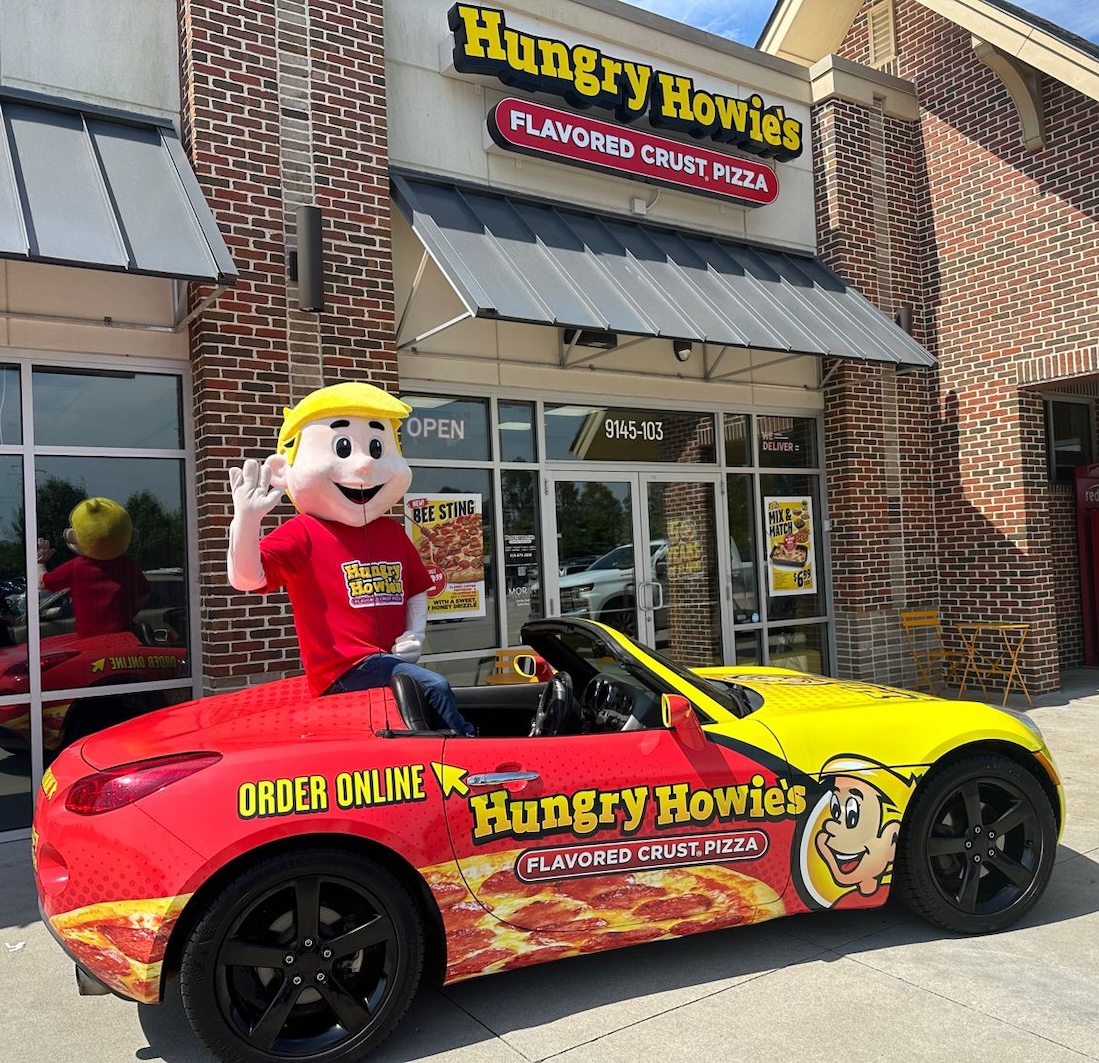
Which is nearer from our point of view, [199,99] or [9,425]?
[9,425]

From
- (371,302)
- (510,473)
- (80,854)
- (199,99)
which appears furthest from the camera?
(510,473)

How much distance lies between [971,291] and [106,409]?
8.24 meters

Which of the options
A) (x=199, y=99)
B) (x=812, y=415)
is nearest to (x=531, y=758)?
(x=199, y=99)

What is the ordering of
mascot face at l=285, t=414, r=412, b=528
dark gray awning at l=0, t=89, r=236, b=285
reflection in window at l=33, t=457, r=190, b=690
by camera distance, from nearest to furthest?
1. mascot face at l=285, t=414, r=412, b=528
2. dark gray awning at l=0, t=89, r=236, b=285
3. reflection in window at l=33, t=457, r=190, b=690

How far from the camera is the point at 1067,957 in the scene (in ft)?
11.9

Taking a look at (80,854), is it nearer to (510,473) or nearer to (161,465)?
(161,465)

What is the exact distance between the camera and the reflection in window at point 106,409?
5.88m

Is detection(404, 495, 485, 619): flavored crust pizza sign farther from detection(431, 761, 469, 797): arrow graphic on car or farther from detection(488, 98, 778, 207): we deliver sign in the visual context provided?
detection(431, 761, 469, 797): arrow graphic on car

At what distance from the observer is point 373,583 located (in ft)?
14.9

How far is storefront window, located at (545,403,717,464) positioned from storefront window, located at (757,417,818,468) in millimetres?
699

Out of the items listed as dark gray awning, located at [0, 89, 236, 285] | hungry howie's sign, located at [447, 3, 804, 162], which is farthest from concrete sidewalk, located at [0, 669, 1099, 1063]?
hungry howie's sign, located at [447, 3, 804, 162]

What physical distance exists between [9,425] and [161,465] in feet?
2.95

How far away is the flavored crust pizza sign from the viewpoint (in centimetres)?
718

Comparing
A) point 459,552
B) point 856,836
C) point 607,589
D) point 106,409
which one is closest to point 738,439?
point 607,589
